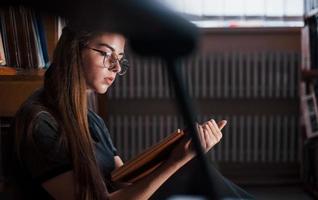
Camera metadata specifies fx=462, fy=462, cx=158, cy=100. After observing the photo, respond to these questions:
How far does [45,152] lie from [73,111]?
0.28 ft

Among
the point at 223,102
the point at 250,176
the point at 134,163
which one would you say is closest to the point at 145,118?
the point at 223,102

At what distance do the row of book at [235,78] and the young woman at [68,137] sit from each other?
1757mm

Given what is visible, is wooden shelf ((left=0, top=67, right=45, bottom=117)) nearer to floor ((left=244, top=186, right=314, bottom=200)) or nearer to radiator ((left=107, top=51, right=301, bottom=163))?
radiator ((left=107, top=51, right=301, bottom=163))

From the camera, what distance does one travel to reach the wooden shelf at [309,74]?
2.28 m

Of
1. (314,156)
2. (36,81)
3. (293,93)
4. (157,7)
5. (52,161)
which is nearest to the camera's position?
(157,7)

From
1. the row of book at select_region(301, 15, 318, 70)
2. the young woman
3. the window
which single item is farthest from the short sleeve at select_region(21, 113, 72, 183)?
the window

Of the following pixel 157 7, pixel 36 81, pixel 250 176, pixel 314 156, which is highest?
pixel 157 7

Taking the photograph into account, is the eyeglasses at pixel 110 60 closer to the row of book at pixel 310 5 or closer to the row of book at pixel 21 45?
the row of book at pixel 21 45

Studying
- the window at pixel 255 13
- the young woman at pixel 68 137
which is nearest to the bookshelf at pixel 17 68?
the young woman at pixel 68 137

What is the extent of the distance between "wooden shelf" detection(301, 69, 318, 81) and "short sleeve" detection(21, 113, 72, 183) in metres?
1.76

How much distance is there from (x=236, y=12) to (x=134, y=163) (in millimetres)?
2048

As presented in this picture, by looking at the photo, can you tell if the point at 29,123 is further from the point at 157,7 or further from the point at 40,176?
the point at 157,7

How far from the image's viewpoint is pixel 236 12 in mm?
2684

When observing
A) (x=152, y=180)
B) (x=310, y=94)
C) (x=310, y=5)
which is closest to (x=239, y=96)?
(x=310, y=94)
